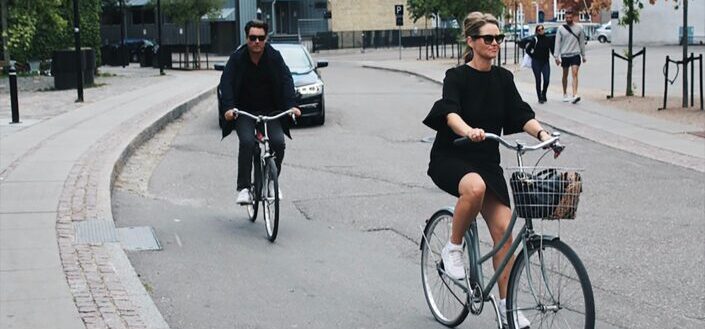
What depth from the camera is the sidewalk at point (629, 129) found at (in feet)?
45.2

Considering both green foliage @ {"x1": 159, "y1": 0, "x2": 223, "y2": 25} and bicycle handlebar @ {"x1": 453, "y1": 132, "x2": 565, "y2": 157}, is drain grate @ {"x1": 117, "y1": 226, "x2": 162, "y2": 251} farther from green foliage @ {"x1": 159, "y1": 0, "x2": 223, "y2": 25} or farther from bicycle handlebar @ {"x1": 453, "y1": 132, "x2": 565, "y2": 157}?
green foliage @ {"x1": 159, "y1": 0, "x2": 223, "y2": 25}

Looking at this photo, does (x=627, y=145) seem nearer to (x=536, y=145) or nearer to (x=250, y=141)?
(x=250, y=141)

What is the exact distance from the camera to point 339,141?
15820 mm

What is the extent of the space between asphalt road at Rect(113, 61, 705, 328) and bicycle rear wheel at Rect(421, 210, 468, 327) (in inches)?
4.3

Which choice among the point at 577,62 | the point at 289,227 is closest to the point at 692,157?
the point at 289,227

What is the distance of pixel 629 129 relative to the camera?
16.6 meters

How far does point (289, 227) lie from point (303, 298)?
2493 mm

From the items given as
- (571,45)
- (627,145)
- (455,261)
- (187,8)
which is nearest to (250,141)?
(455,261)

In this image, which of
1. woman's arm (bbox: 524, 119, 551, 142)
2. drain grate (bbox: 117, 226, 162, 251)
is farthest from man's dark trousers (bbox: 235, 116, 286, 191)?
woman's arm (bbox: 524, 119, 551, 142)

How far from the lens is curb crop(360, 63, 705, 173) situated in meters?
13.0

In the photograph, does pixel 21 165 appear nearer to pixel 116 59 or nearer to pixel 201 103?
pixel 201 103

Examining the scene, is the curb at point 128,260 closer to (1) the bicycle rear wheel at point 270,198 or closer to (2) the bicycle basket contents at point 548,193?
(1) the bicycle rear wheel at point 270,198

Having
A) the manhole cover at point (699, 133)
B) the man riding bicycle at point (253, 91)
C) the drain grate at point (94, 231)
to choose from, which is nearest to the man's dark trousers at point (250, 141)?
the man riding bicycle at point (253, 91)

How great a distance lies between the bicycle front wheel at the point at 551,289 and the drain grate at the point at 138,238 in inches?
158
